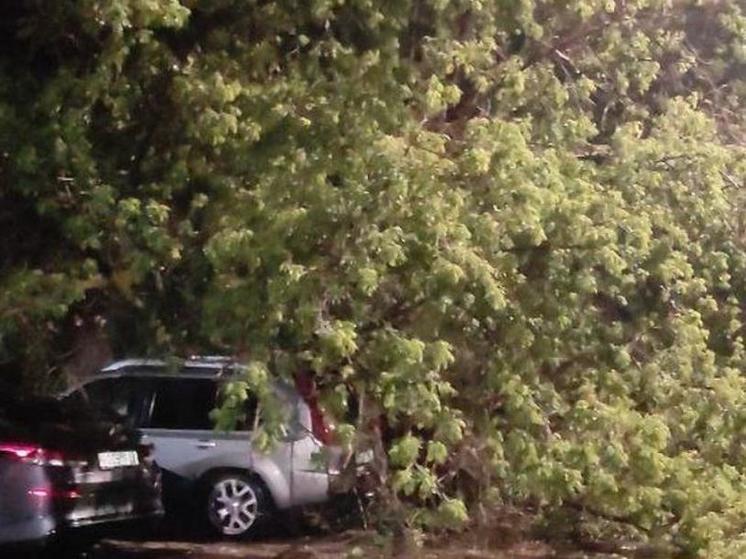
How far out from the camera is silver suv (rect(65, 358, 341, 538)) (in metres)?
12.9

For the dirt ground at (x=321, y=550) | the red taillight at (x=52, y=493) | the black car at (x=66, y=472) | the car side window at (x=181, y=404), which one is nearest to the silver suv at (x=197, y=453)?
the car side window at (x=181, y=404)

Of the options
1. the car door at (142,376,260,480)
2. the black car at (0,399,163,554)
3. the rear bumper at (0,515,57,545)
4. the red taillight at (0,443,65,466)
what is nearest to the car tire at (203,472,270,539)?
the car door at (142,376,260,480)

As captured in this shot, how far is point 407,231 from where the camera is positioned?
875cm

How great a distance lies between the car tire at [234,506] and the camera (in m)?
13.1

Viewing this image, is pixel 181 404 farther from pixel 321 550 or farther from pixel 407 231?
pixel 407 231

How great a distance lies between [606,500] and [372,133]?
2.92m

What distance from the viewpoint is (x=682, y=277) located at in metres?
10.2

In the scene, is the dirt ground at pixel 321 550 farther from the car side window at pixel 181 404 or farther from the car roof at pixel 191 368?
the car roof at pixel 191 368

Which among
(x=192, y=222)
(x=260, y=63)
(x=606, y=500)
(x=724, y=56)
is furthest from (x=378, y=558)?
(x=724, y=56)

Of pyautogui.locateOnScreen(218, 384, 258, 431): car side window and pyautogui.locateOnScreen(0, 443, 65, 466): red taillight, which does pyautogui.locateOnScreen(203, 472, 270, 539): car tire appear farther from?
pyautogui.locateOnScreen(218, 384, 258, 431): car side window

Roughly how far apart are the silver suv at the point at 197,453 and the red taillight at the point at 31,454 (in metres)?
2.27

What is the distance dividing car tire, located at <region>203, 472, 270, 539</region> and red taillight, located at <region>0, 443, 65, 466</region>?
9.93ft

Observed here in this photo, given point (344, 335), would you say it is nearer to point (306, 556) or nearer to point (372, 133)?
point (372, 133)

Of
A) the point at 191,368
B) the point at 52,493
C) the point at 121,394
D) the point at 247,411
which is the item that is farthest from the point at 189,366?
the point at 247,411
